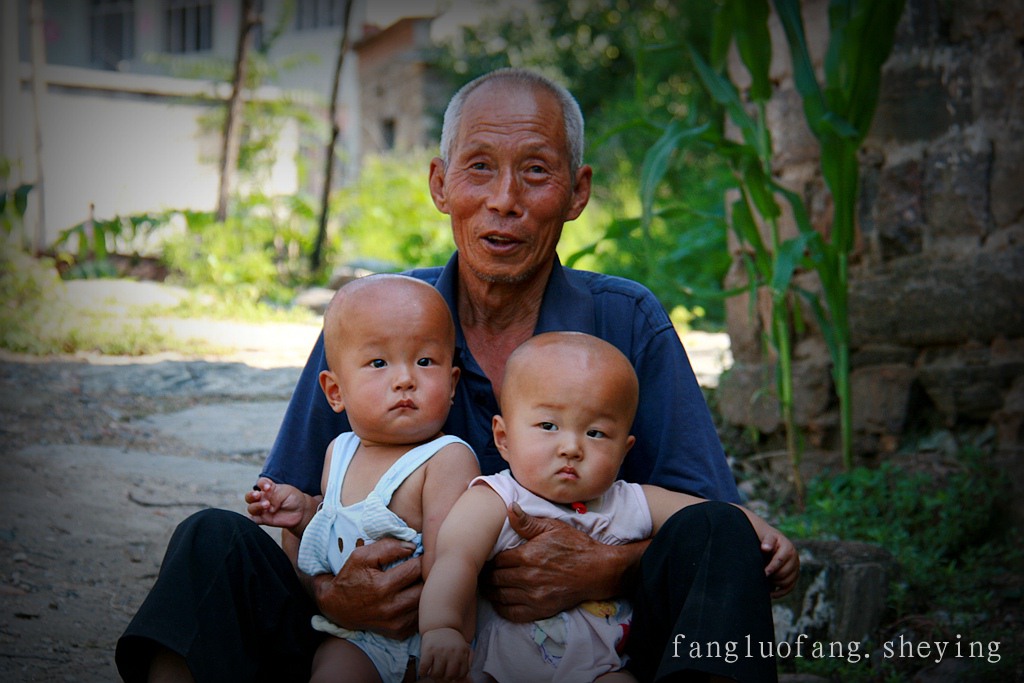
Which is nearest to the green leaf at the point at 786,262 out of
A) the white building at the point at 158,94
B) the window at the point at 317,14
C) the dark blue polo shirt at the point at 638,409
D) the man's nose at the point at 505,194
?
the dark blue polo shirt at the point at 638,409

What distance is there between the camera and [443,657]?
1534mm

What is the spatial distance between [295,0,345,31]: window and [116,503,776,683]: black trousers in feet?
49.3

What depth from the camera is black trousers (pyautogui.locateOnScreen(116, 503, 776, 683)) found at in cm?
160

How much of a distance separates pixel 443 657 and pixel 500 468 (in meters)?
0.61

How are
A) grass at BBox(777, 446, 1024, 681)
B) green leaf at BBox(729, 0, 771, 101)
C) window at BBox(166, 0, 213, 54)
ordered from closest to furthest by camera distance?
grass at BBox(777, 446, 1024, 681)
green leaf at BBox(729, 0, 771, 101)
window at BBox(166, 0, 213, 54)

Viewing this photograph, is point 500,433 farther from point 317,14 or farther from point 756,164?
point 317,14

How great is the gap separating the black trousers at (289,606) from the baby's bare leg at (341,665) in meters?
0.07

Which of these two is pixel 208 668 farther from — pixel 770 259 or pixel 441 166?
pixel 770 259

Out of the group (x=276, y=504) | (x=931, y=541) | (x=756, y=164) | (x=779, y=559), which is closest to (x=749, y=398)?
(x=931, y=541)

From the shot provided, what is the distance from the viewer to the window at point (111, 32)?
1397 cm

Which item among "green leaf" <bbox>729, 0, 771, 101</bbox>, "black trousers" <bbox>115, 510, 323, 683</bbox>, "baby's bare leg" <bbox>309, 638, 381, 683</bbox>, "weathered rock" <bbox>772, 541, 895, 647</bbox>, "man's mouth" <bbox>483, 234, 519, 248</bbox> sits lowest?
"weathered rock" <bbox>772, 541, 895, 647</bbox>

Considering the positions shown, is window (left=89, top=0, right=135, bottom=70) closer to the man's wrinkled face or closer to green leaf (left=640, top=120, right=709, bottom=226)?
green leaf (left=640, top=120, right=709, bottom=226)

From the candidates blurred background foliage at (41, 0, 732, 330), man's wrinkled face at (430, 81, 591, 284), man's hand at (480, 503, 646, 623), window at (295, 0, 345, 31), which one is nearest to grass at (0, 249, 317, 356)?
blurred background foliage at (41, 0, 732, 330)

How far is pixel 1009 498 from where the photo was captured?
3.19 m
